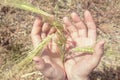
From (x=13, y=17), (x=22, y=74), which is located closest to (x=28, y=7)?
(x=22, y=74)

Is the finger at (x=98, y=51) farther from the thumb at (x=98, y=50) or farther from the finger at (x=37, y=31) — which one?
the finger at (x=37, y=31)

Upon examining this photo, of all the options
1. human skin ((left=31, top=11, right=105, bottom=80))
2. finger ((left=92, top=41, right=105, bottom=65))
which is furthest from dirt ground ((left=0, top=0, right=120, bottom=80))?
finger ((left=92, top=41, right=105, bottom=65))

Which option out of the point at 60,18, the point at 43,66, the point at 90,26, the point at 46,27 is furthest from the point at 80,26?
the point at 60,18

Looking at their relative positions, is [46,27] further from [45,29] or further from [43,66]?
[43,66]

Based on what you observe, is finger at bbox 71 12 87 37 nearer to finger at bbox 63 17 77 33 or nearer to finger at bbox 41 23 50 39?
finger at bbox 63 17 77 33

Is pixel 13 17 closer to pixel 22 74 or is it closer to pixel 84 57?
pixel 22 74

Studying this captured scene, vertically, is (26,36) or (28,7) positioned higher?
(28,7)
